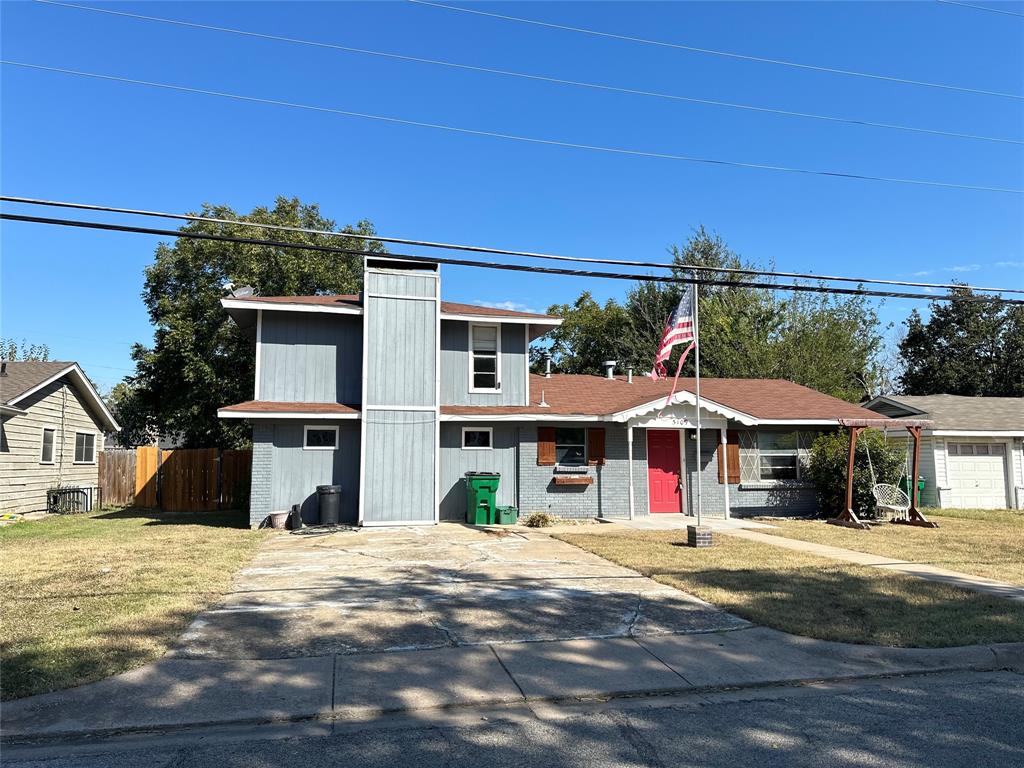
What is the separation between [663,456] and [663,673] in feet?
43.8

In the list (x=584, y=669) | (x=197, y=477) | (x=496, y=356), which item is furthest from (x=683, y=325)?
(x=197, y=477)

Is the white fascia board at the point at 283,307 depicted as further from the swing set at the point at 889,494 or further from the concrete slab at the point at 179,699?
the swing set at the point at 889,494

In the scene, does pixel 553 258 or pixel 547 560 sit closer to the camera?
pixel 553 258

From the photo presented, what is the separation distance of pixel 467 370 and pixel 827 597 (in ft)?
37.3

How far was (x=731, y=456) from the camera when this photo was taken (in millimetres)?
18672

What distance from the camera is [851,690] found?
550cm

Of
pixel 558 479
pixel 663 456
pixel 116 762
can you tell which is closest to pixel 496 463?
pixel 558 479

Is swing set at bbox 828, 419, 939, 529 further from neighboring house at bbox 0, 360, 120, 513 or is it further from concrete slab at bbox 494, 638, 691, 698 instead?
neighboring house at bbox 0, 360, 120, 513

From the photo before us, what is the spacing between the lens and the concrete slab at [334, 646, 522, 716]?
16.5 ft

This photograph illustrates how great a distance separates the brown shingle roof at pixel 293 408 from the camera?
1549 cm

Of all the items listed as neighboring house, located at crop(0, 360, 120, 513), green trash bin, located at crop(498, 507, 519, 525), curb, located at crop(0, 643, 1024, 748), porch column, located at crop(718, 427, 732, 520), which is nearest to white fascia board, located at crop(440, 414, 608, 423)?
green trash bin, located at crop(498, 507, 519, 525)

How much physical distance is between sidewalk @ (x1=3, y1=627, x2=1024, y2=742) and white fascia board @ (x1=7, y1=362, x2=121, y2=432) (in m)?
16.8

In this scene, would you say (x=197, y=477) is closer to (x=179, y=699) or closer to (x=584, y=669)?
(x=179, y=699)

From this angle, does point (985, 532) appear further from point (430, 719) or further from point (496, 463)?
point (430, 719)
